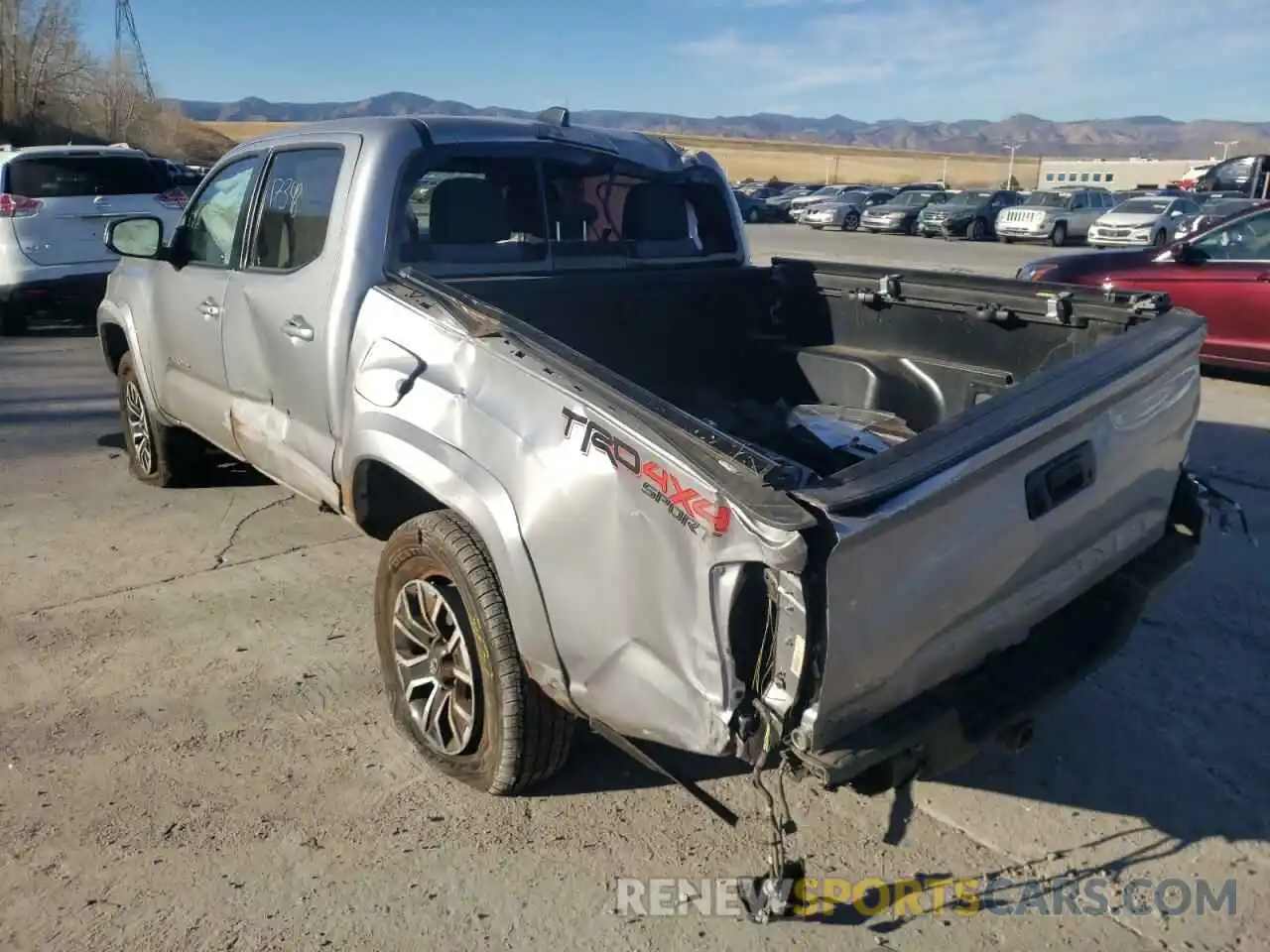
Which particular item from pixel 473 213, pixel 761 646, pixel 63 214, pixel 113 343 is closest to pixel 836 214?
pixel 63 214

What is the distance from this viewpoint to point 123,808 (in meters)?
3.24

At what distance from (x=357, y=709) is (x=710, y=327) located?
6.93 feet

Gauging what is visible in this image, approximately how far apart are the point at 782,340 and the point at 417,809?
261 centimetres

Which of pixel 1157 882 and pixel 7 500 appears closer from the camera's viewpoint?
pixel 1157 882

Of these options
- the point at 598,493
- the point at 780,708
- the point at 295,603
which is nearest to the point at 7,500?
the point at 295,603

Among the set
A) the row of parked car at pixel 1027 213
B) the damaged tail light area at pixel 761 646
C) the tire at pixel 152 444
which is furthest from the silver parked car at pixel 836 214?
the damaged tail light area at pixel 761 646

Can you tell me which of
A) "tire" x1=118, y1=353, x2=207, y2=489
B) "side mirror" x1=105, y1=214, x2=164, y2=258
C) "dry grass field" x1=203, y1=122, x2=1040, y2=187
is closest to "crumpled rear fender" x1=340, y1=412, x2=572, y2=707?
"side mirror" x1=105, y1=214, x2=164, y2=258

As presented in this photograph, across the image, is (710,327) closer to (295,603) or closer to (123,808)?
(295,603)

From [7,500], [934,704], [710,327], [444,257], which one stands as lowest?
[7,500]

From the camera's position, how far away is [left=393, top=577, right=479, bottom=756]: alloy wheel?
3213mm

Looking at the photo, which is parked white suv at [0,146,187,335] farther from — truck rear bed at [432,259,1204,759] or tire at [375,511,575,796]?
tire at [375,511,575,796]

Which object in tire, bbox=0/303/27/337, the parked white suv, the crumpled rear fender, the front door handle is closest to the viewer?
the crumpled rear fender

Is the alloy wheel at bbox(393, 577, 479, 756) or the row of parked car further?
the row of parked car

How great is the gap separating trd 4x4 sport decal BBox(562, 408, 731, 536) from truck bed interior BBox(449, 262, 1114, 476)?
136 cm
